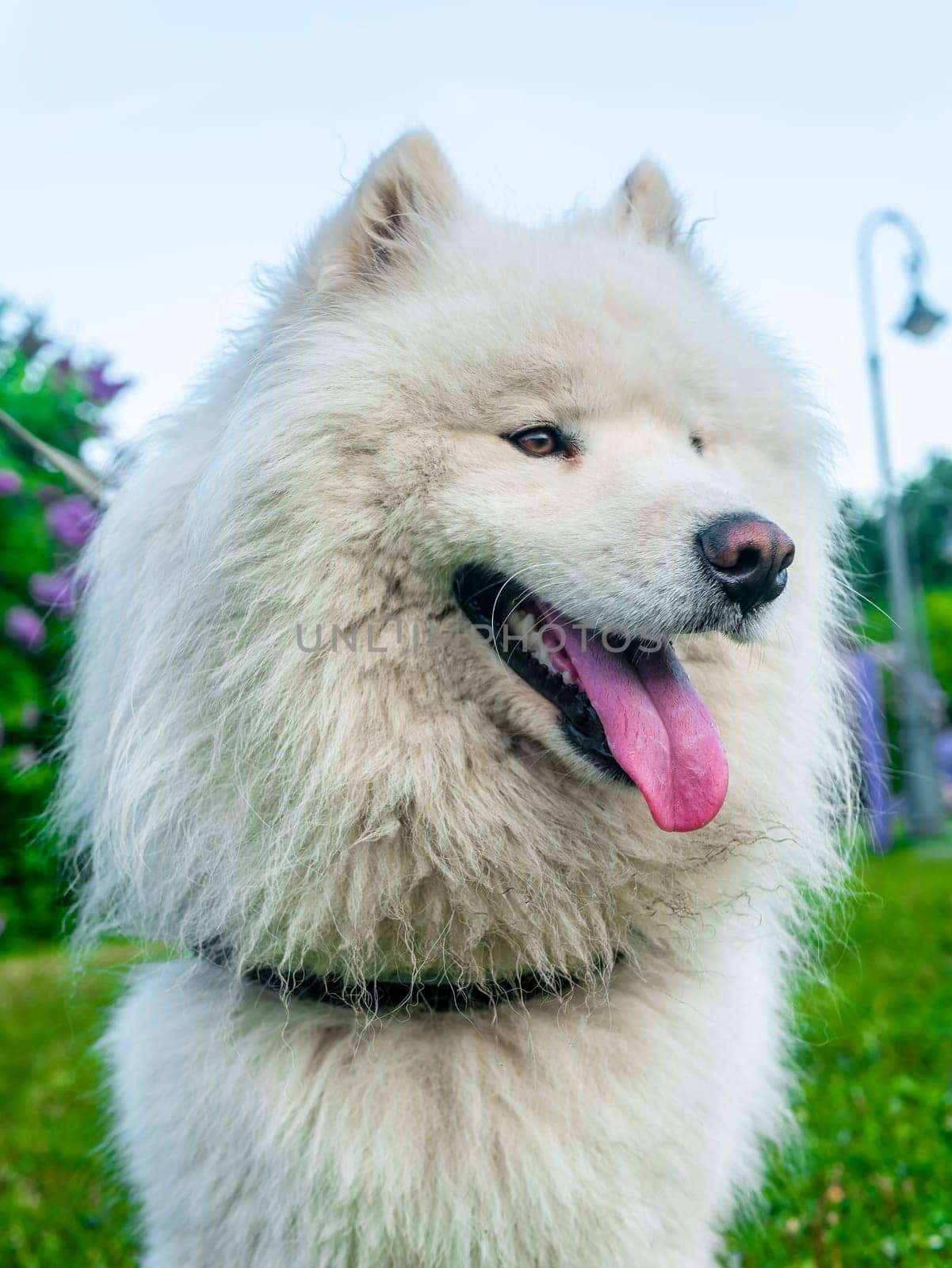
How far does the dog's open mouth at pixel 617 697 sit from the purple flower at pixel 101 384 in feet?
18.0

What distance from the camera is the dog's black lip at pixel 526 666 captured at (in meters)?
1.83

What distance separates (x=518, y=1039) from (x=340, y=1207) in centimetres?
42

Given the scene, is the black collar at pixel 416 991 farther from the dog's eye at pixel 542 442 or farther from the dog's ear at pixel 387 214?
the dog's ear at pixel 387 214

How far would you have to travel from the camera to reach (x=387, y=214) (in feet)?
6.91

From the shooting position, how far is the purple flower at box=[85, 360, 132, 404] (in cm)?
652

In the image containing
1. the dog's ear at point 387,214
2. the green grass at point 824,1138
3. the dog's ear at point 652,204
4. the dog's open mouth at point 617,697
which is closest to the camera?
the dog's open mouth at point 617,697

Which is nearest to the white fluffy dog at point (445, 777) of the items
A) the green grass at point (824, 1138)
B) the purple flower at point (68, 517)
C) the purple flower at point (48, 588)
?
the green grass at point (824, 1138)

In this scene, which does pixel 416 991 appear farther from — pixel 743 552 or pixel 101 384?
pixel 101 384

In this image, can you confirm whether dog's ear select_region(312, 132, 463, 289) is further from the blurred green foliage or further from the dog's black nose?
the blurred green foliage

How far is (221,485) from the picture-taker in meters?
1.86

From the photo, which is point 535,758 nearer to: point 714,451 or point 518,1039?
point 518,1039

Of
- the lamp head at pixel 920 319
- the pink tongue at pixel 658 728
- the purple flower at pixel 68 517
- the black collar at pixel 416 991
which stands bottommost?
the black collar at pixel 416 991

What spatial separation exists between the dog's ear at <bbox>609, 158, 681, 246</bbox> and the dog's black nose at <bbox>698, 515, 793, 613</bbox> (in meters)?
1.06

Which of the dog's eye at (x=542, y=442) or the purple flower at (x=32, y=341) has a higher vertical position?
the purple flower at (x=32, y=341)
